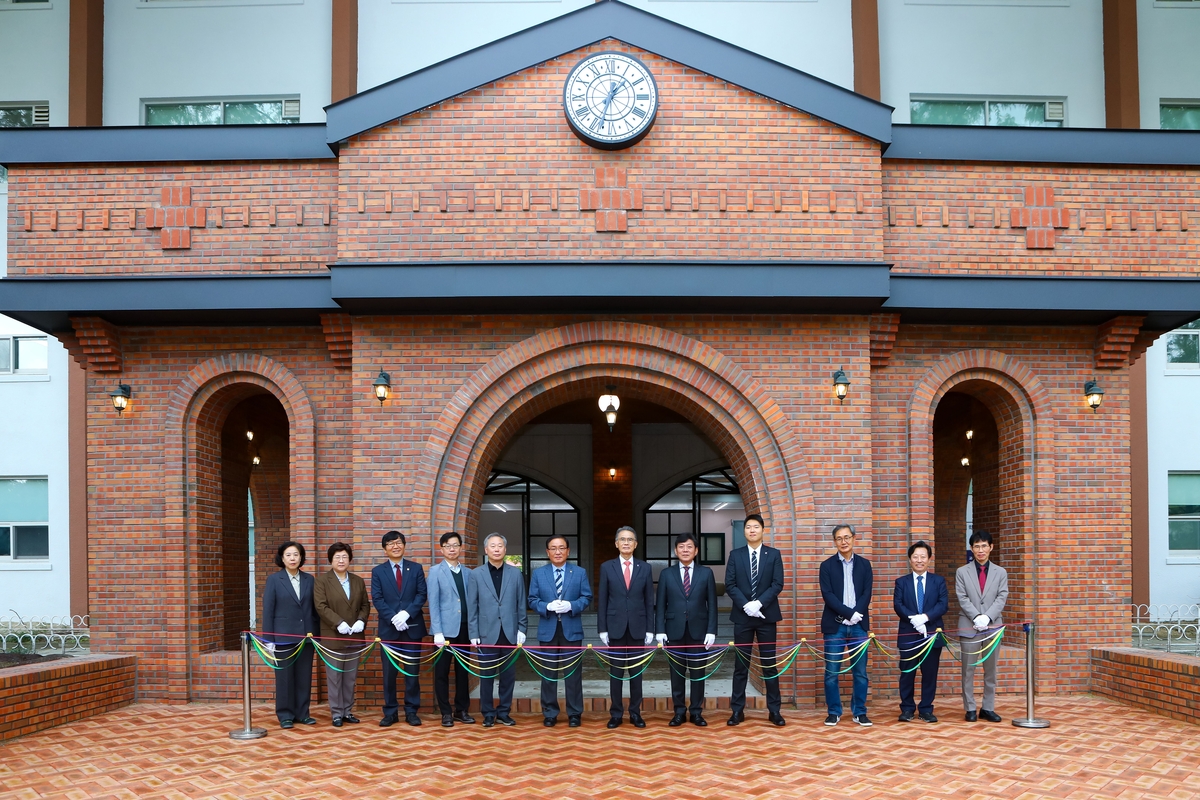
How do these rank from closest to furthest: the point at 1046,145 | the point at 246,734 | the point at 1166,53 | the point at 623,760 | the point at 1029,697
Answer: the point at 623,760, the point at 246,734, the point at 1029,697, the point at 1046,145, the point at 1166,53

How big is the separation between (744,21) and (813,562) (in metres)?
10.1

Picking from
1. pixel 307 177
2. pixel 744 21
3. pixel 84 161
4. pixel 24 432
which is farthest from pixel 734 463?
pixel 24 432

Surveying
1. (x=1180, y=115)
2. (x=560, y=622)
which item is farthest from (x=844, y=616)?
(x=1180, y=115)

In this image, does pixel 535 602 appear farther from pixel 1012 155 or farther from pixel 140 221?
pixel 1012 155

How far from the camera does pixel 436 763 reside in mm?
6910

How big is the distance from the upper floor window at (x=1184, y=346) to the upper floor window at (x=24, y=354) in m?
20.2

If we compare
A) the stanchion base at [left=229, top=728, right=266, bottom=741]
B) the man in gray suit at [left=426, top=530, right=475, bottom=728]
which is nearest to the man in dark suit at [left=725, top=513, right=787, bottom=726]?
the man in gray suit at [left=426, top=530, right=475, bottom=728]

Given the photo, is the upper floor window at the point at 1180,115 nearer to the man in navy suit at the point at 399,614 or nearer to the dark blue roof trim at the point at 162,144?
the dark blue roof trim at the point at 162,144

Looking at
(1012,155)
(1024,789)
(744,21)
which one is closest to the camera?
(1024,789)

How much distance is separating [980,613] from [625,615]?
350cm

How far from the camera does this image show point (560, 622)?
840cm

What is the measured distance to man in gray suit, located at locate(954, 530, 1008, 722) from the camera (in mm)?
8266

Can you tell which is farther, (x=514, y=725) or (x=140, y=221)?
(x=140, y=221)

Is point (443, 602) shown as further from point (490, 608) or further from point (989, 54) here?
point (989, 54)
